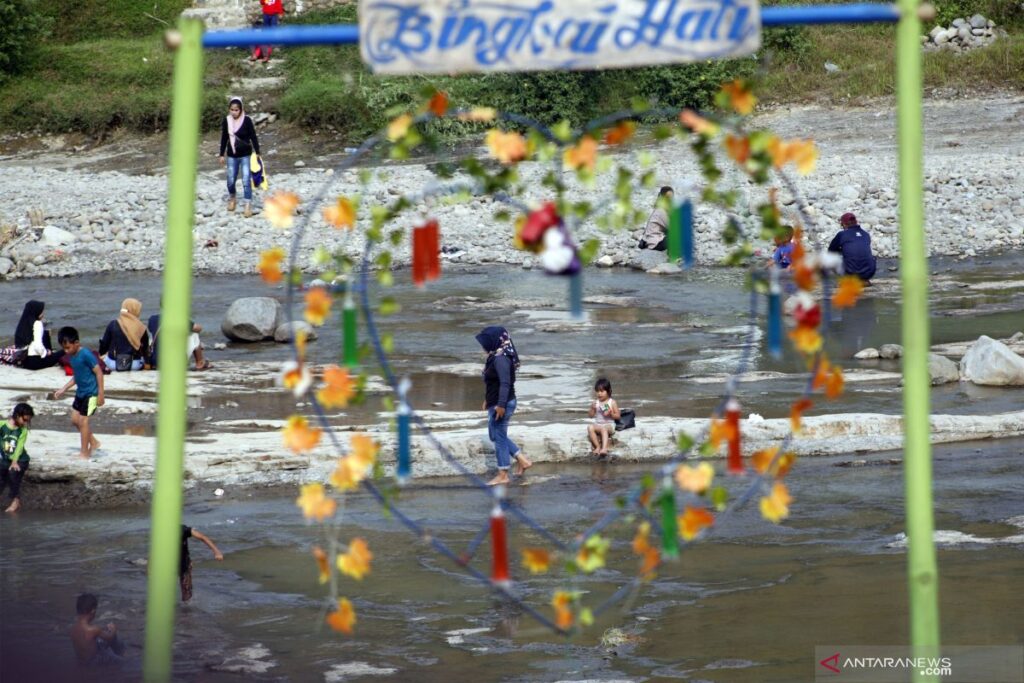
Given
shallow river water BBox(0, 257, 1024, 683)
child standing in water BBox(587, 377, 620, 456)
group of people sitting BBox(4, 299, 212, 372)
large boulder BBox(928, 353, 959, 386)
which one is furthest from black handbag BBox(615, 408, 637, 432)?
group of people sitting BBox(4, 299, 212, 372)

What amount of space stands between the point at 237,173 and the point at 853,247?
10.5 metres

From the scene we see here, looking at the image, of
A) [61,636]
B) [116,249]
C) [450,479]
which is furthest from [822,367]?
[116,249]

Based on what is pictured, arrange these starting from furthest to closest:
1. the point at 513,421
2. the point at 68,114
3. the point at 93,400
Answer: the point at 68,114 < the point at 513,421 < the point at 93,400

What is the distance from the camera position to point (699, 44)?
4.98 metres

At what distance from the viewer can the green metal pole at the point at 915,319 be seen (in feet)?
16.0

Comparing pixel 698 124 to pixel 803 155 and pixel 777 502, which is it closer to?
pixel 803 155

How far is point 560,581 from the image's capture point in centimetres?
988

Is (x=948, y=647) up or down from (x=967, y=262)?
down

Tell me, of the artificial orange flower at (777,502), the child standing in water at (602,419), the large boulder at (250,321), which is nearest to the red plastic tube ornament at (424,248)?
the artificial orange flower at (777,502)

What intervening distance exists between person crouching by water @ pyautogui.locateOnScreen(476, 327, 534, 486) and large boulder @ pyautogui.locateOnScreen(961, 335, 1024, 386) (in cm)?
578

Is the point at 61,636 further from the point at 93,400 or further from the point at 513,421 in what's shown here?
the point at 513,421

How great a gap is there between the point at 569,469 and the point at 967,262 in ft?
41.2

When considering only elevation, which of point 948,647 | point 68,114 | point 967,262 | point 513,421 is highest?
point 68,114

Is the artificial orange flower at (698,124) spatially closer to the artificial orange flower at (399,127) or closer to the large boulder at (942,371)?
the artificial orange flower at (399,127)
